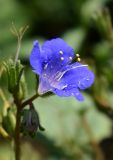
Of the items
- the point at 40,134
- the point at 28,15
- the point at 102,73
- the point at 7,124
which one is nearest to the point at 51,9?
the point at 28,15

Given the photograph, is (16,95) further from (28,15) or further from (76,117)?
(28,15)

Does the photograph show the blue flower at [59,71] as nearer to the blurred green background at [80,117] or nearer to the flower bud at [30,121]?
the flower bud at [30,121]

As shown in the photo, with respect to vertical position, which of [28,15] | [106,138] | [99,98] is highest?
[28,15]

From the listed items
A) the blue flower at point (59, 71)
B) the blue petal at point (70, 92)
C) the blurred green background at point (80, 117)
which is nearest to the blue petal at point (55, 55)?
the blue flower at point (59, 71)

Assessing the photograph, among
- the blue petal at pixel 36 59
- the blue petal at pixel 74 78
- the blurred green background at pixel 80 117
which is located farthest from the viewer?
the blurred green background at pixel 80 117

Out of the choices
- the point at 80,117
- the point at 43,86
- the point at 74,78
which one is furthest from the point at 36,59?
the point at 80,117

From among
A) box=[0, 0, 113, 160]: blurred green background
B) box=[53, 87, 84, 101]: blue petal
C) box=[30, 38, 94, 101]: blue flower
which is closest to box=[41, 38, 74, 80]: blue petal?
box=[30, 38, 94, 101]: blue flower
